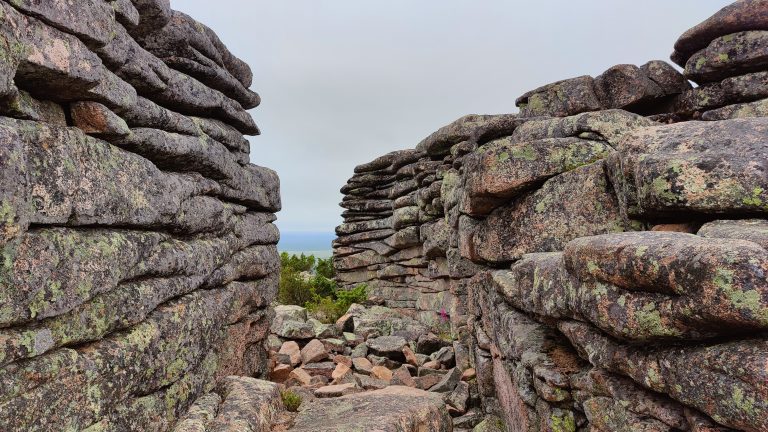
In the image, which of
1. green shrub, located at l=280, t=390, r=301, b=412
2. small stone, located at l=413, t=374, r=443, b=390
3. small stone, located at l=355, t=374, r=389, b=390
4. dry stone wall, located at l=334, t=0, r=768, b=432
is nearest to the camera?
dry stone wall, located at l=334, t=0, r=768, b=432

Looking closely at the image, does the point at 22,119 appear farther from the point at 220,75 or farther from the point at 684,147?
the point at 684,147

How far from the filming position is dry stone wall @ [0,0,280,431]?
5742 mm

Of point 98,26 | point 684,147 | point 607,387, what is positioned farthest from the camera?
point 98,26

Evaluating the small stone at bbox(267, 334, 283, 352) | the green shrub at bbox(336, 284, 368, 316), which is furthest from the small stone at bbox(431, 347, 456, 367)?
the green shrub at bbox(336, 284, 368, 316)

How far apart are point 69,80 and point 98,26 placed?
101cm

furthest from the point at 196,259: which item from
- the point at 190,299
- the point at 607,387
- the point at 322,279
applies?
the point at 322,279

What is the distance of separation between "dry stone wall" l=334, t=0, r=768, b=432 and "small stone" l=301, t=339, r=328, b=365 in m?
4.91

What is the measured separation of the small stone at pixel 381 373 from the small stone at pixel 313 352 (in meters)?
2.06

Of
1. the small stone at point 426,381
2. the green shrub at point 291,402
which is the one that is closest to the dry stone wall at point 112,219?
the green shrub at point 291,402

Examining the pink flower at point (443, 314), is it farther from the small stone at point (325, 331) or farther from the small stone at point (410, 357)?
the small stone at point (410, 357)

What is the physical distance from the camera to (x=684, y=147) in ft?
21.9

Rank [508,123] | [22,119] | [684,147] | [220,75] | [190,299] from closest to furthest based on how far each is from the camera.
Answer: [22,119] → [684,147] → [190,299] → [220,75] → [508,123]

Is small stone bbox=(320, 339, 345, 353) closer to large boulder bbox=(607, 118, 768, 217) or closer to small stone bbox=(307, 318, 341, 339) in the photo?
small stone bbox=(307, 318, 341, 339)

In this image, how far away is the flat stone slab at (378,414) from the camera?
9062 mm
